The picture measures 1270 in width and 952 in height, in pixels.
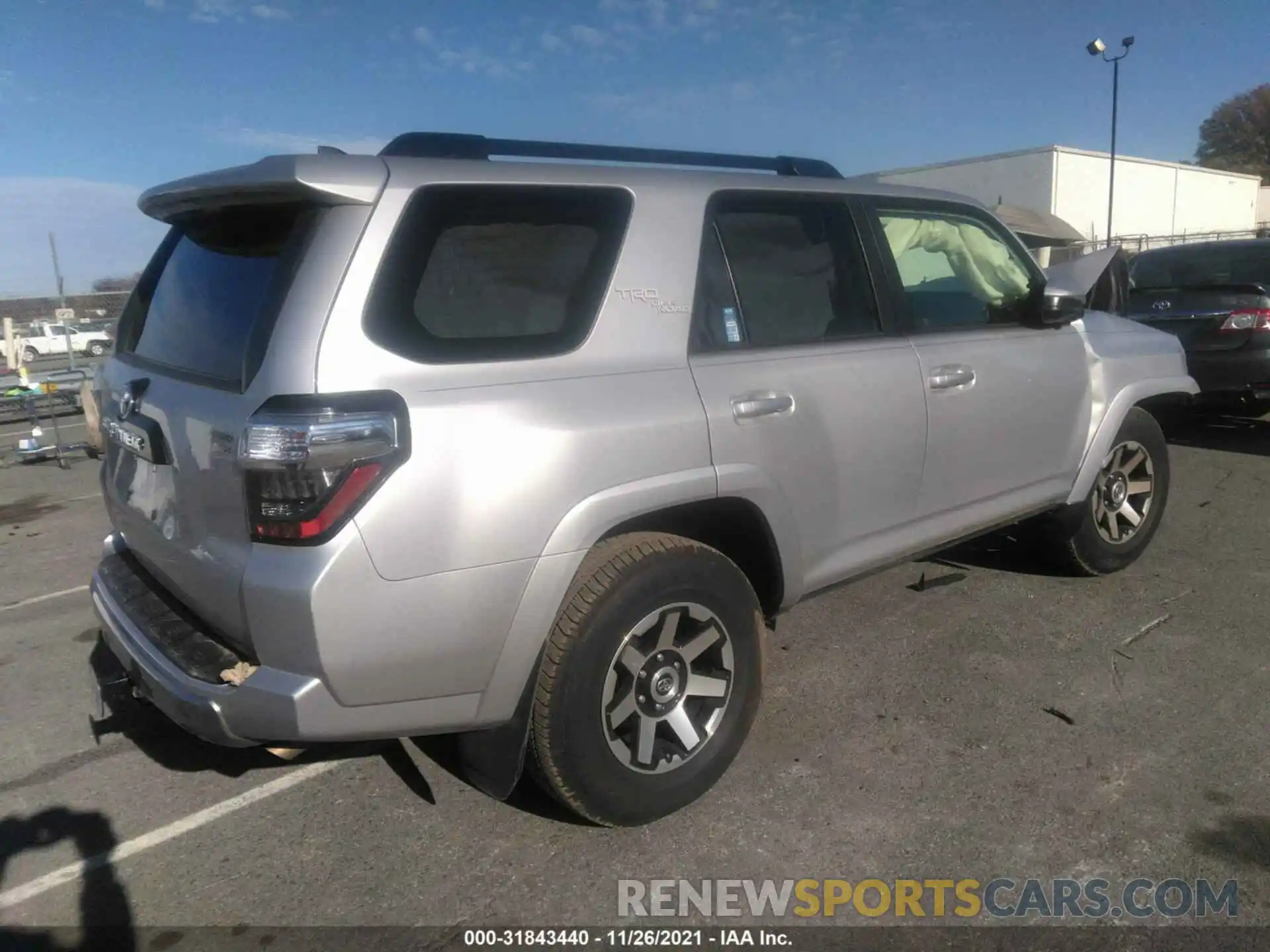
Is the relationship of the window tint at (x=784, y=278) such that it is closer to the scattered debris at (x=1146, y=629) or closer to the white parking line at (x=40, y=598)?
the scattered debris at (x=1146, y=629)

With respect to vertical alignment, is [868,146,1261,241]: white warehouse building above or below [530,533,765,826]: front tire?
above

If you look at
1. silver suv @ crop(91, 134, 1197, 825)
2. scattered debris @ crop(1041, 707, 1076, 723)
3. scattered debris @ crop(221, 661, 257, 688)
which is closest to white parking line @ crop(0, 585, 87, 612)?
silver suv @ crop(91, 134, 1197, 825)

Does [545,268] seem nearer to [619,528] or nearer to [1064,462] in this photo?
[619,528]

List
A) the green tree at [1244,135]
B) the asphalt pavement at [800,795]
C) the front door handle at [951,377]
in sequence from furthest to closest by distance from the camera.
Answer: the green tree at [1244,135]
the front door handle at [951,377]
the asphalt pavement at [800,795]

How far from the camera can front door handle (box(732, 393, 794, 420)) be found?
2.87 m

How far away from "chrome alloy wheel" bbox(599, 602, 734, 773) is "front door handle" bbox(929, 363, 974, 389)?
136 centimetres

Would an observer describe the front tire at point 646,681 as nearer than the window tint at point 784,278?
Yes

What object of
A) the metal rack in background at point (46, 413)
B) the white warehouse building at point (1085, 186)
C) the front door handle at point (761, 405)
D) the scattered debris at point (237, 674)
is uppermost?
the white warehouse building at point (1085, 186)

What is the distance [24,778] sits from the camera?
3.23 meters

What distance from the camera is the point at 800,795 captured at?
2990mm

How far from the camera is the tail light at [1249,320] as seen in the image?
7227 mm

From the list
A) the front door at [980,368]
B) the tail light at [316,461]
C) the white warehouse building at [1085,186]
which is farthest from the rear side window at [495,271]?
the white warehouse building at [1085,186]

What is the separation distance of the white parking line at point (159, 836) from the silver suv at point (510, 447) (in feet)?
1.43

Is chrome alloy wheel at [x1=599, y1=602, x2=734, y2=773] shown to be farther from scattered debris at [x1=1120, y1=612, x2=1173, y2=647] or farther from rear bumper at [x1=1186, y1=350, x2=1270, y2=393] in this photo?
rear bumper at [x1=1186, y1=350, x2=1270, y2=393]
